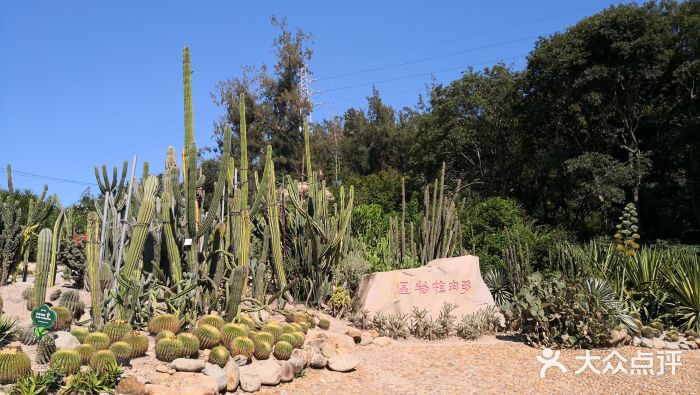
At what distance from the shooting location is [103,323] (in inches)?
251

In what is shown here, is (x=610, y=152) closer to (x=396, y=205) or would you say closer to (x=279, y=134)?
(x=396, y=205)

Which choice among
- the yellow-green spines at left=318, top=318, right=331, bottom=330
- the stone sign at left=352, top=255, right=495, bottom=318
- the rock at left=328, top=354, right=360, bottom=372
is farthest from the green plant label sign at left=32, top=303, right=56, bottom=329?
the stone sign at left=352, top=255, right=495, bottom=318

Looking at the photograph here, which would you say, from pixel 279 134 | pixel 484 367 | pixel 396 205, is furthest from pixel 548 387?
pixel 279 134

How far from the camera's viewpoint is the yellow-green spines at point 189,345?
5.68 meters

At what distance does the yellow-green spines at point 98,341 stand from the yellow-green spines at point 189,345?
25.5 inches

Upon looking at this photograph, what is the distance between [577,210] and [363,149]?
50.2ft

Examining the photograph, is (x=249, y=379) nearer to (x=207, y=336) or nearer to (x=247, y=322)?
(x=207, y=336)

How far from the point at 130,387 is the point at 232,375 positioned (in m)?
1.03

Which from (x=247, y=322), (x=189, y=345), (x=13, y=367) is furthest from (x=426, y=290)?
(x=13, y=367)

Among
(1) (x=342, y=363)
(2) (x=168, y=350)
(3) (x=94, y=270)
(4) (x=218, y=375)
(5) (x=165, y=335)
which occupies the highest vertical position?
(3) (x=94, y=270)

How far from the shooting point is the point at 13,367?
15.1 ft

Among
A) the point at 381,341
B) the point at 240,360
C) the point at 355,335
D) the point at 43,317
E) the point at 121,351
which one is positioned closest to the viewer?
the point at 43,317

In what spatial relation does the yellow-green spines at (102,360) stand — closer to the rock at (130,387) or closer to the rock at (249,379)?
the rock at (130,387)

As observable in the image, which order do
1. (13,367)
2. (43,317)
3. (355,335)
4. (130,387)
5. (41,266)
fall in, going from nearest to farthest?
(13,367) → (130,387) → (43,317) → (41,266) → (355,335)
